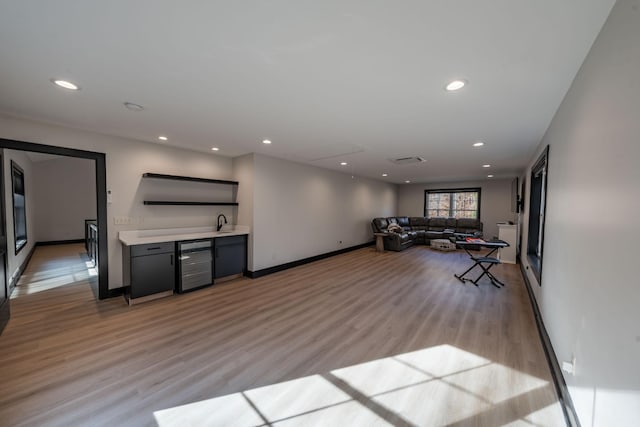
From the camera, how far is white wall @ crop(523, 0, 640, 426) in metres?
1.02

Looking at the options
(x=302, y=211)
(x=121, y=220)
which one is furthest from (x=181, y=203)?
(x=302, y=211)

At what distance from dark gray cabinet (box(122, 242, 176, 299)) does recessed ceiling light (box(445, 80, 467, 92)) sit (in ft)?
13.3

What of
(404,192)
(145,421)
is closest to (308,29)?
(145,421)

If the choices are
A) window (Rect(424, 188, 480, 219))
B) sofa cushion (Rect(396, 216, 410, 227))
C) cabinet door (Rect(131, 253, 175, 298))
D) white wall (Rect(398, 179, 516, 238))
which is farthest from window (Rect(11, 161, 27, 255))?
white wall (Rect(398, 179, 516, 238))

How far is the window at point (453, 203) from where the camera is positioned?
29.9 feet

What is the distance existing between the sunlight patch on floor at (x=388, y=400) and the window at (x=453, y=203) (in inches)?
326

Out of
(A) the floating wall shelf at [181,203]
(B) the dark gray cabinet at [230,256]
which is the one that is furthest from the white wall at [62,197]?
(B) the dark gray cabinet at [230,256]

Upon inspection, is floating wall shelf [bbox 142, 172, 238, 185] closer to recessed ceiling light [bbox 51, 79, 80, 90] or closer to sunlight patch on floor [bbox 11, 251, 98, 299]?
recessed ceiling light [bbox 51, 79, 80, 90]

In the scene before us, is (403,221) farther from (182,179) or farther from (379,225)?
(182,179)

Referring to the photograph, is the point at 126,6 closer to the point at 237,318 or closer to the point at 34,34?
the point at 34,34

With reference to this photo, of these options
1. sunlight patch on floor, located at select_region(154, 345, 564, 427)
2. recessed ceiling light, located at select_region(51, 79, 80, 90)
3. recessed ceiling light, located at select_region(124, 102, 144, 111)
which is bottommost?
sunlight patch on floor, located at select_region(154, 345, 564, 427)

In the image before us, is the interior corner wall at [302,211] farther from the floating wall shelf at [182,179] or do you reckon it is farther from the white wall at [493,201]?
the white wall at [493,201]

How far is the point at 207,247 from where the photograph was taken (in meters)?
4.14

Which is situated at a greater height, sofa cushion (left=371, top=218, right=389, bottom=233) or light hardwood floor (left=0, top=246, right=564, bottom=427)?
sofa cushion (left=371, top=218, right=389, bottom=233)
